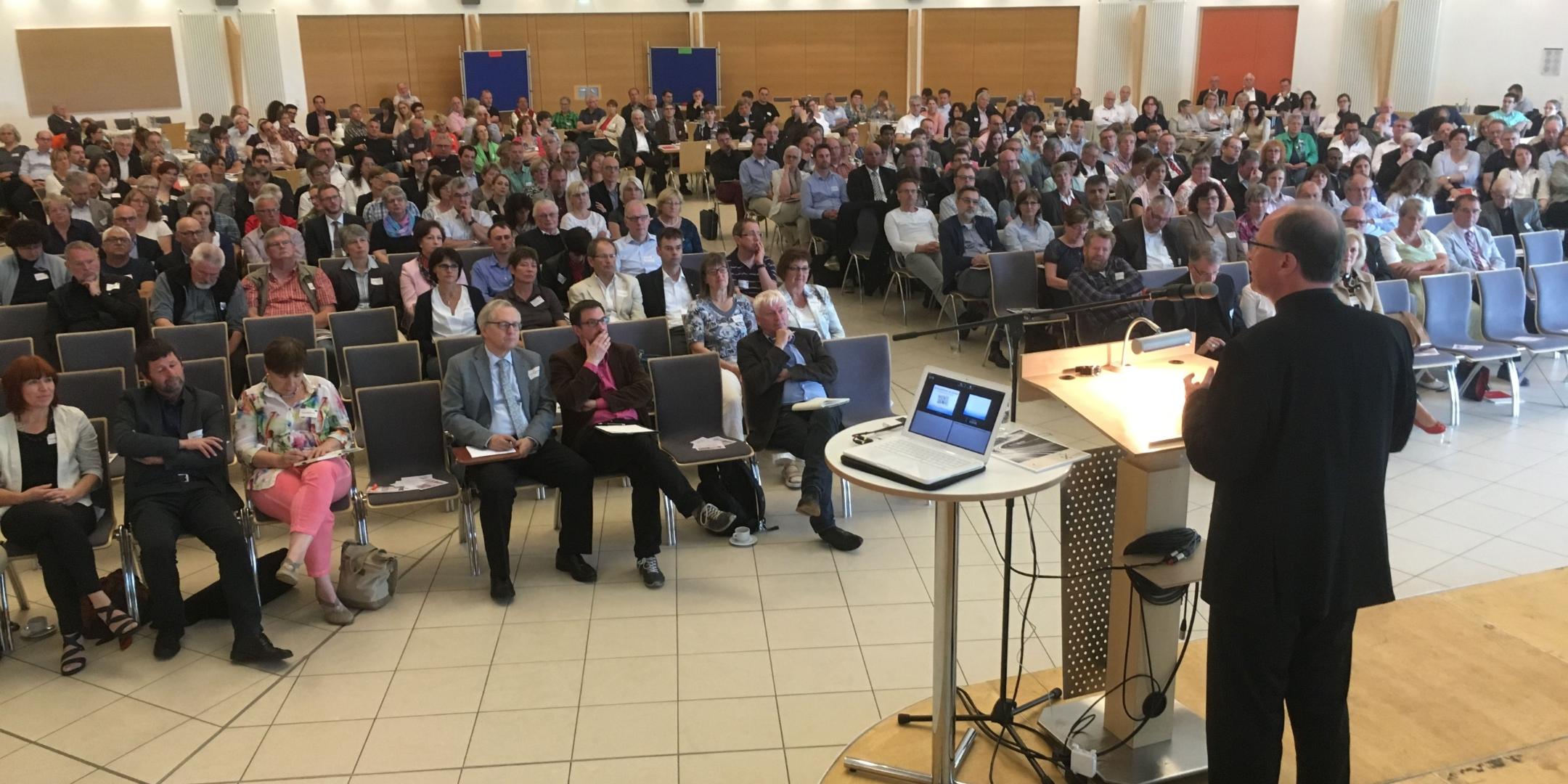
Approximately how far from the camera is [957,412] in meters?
2.69

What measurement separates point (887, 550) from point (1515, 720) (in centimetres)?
237

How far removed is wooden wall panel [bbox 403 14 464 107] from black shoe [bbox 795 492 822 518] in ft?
53.9

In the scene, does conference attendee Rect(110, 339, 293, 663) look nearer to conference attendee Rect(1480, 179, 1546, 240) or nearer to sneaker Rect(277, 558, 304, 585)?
sneaker Rect(277, 558, 304, 585)

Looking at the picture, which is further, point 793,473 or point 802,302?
point 802,302

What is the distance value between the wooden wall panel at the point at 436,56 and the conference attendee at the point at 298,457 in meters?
16.1

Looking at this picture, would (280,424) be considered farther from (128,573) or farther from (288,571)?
(128,573)

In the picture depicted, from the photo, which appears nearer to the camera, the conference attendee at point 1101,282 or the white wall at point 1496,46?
the conference attendee at point 1101,282

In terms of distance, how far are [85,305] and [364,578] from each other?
3.11 meters

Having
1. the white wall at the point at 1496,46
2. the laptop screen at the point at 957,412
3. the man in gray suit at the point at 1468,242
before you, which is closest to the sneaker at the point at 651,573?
the laptop screen at the point at 957,412

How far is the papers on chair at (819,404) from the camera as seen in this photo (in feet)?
17.0

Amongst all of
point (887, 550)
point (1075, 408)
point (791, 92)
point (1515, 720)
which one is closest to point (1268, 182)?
point (887, 550)

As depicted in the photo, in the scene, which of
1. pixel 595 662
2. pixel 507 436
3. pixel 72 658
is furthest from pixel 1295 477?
pixel 72 658

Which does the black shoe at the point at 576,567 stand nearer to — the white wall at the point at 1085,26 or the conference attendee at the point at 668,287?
the conference attendee at the point at 668,287

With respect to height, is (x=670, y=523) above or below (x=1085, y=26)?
below
